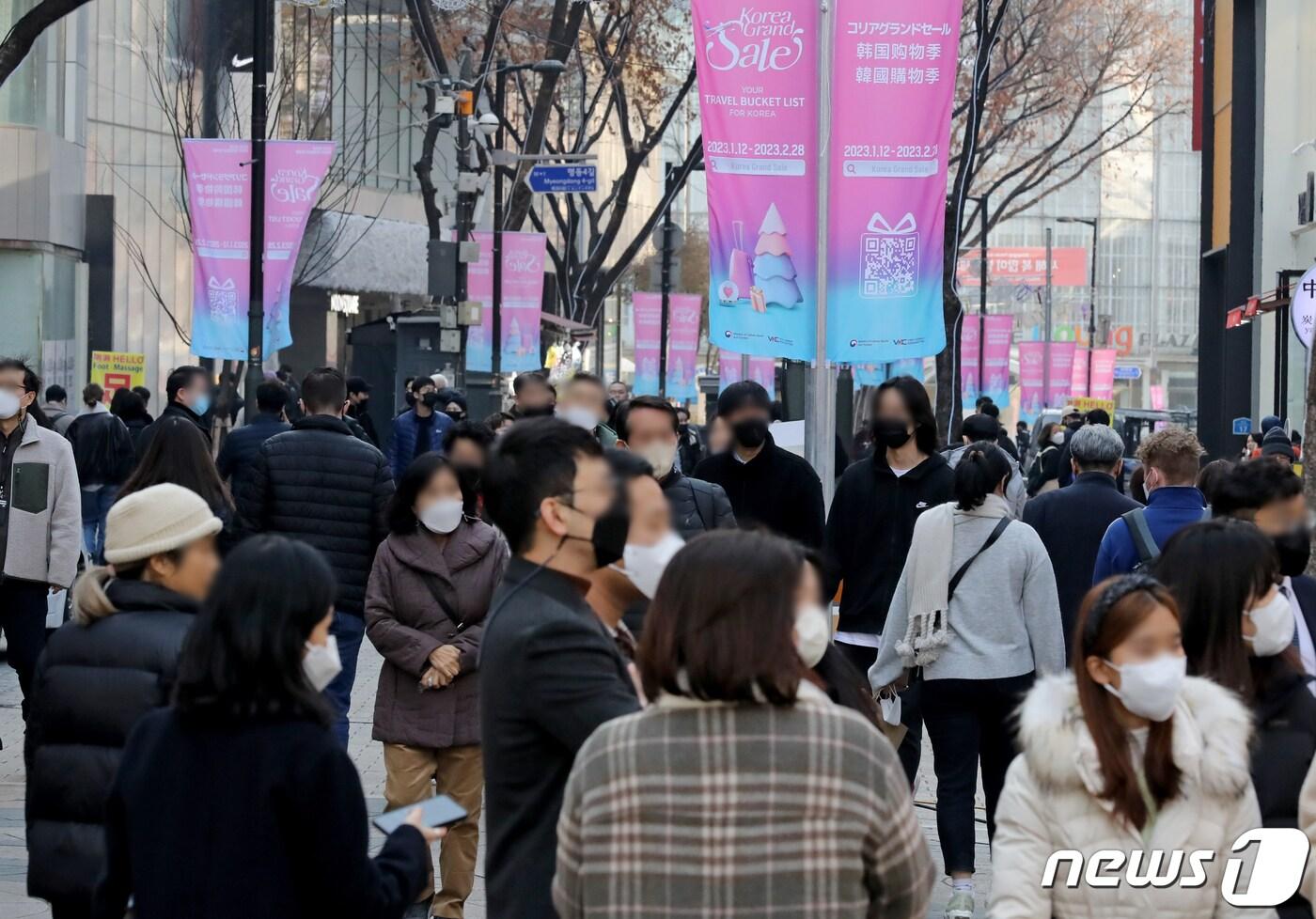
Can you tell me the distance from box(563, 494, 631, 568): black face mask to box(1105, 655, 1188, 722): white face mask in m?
0.99

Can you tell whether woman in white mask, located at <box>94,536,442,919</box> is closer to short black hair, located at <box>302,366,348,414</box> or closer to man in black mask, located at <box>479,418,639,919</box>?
man in black mask, located at <box>479,418,639,919</box>

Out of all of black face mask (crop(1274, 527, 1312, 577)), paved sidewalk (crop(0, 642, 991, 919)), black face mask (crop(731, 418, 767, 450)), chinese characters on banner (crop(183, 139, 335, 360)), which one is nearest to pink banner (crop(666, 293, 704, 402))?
chinese characters on banner (crop(183, 139, 335, 360))

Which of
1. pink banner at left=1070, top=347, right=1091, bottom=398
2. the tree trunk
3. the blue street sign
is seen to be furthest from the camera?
pink banner at left=1070, top=347, right=1091, bottom=398

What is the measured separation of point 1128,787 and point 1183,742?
0.14 meters

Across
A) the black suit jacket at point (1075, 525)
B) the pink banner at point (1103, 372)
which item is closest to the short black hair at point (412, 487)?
the black suit jacket at point (1075, 525)

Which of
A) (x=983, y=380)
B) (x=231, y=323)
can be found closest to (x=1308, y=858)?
(x=231, y=323)

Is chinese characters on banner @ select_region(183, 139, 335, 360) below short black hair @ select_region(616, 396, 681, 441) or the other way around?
the other way around

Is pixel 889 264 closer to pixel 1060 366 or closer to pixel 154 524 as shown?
pixel 154 524

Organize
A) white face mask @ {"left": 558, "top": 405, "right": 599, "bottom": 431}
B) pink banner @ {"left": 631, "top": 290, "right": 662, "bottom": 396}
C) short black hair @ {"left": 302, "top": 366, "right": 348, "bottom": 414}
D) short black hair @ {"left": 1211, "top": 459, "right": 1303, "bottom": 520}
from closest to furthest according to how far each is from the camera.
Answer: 1. short black hair @ {"left": 1211, "top": 459, "right": 1303, "bottom": 520}
2. white face mask @ {"left": 558, "top": 405, "right": 599, "bottom": 431}
3. short black hair @ {"left": 302, "top": 366, "right": 348, "bottom": 414}
4. pink banner @ {"left": 631, "top": 290, "right": 662, "bottom": 396}

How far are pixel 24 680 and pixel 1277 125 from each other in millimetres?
24284

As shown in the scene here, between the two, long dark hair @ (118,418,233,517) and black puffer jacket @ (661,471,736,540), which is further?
black puffer jacket @ (661,471,736,540)

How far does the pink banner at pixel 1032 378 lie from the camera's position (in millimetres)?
46562

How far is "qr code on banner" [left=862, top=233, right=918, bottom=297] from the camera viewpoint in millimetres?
9617

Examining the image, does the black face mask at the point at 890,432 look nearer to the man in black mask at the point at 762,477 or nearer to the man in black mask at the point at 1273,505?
the man in black mask at the point at 762,477
